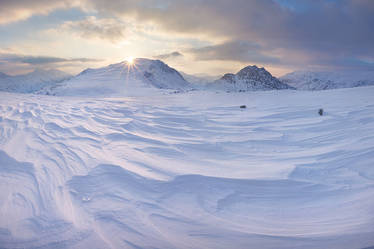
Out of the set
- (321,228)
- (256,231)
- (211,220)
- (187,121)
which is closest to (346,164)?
(321,228)

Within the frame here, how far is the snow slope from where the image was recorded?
1.80 metres

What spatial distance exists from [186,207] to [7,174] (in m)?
2.52

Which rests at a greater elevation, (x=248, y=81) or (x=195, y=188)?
(x=248, y=81)

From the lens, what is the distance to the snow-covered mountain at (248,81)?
160m

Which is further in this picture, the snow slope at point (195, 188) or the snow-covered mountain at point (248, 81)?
the snow-covered mountain at point (248, 81)

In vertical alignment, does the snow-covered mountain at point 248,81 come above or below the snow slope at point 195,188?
above

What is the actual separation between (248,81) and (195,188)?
18250 cm

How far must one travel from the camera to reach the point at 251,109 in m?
6.50

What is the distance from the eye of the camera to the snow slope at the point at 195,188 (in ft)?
5.89

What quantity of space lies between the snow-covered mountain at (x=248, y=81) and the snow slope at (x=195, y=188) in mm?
153071

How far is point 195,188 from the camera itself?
2.46 metres

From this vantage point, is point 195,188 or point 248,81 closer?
point 195,188

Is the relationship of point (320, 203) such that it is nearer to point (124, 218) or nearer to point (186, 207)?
point (186, 207)

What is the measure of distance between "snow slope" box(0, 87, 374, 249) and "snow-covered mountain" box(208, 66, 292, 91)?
502 feet
